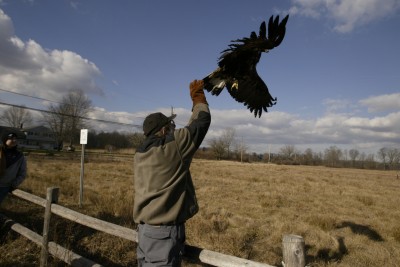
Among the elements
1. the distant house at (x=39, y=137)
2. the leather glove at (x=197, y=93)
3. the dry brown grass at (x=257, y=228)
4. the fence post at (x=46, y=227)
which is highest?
the distant house at (x=39, y=137)

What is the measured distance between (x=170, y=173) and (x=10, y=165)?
441 centimetres

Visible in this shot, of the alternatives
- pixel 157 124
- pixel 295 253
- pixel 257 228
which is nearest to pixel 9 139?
pixel 157 124

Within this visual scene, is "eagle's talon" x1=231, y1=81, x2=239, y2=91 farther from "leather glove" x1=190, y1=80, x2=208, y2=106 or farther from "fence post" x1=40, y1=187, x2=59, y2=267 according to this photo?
"fence post" x1=40, y1=187, x2=59, y2=267

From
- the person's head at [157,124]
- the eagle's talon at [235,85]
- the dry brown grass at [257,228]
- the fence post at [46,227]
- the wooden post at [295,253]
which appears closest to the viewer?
the wooden post at [295,253]

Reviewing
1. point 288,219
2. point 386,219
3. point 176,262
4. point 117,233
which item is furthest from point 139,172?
point 386,219

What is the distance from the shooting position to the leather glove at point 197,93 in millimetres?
2945

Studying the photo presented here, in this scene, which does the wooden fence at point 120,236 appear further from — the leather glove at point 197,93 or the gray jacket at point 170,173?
the leather glove at point 197,93

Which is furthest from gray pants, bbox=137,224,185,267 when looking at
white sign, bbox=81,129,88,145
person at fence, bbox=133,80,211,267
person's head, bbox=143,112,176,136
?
white sign, bbox=81,129,88,145

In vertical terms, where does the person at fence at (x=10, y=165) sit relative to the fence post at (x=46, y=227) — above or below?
above

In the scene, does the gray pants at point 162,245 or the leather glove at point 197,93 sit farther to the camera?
the leather glove at point 197,93

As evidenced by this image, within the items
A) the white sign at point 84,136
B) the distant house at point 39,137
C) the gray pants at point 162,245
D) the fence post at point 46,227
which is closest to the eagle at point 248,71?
the gray pants at point 162,245

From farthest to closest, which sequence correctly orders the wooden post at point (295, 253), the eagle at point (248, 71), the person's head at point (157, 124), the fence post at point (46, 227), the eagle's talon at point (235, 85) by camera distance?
the fence post at point (46, 227)
the eagle's talon at point (235, 85)
the eagle at point (248, 71)
the person's head at point (157, 124)
the wooden post at point (295, 253)

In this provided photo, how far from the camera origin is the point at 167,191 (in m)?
2.68

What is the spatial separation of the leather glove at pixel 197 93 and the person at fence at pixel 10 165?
4109mm
